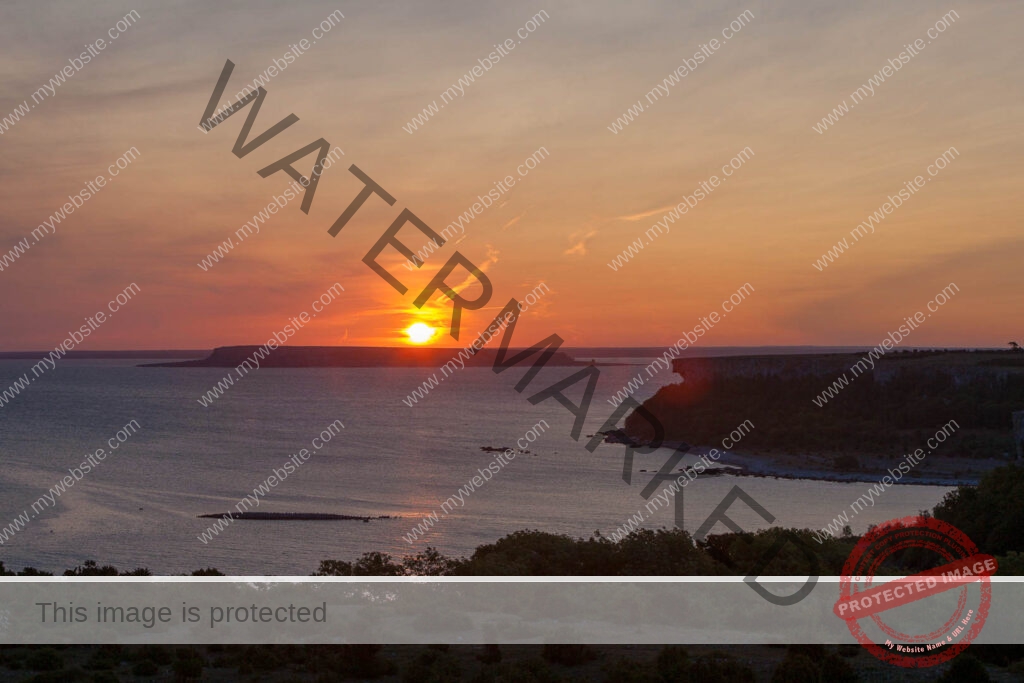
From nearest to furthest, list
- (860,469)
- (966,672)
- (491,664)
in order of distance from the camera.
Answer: (966,672) → (491,664) → (860,469)

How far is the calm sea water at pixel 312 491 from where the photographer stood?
4125 centimetres

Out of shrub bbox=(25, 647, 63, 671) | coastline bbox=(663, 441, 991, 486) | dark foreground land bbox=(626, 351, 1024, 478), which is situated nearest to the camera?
shrub bbox=(25, 647, 63, 671)

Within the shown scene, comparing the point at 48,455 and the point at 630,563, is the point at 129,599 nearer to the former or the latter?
the point at 630,563

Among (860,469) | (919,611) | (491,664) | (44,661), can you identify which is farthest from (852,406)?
(44,661)

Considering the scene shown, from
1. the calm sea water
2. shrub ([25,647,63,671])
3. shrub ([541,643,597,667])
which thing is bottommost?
shrub ([541,643,597,667])

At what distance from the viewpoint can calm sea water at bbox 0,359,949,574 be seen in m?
41.2

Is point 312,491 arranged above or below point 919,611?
above

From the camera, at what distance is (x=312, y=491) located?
5947 centimetres

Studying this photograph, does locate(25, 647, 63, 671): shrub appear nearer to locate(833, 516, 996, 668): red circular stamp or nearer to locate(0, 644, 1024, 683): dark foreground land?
locate(0, 644, 1024, 683): dark foreground land

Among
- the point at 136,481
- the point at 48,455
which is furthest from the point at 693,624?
the point at 48,455

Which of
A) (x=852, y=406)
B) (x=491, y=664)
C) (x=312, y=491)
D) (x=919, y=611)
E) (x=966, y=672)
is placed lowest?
(x=966, y=672)

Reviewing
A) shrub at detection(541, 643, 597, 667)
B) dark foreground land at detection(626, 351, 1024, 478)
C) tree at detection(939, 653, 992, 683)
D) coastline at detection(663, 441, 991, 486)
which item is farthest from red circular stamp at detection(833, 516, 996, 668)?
dark foreground land at detection(626, 351, 1024, 478)

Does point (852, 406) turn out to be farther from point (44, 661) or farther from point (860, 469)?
point (44, 661)

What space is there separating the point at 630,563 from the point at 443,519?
28.6 m
